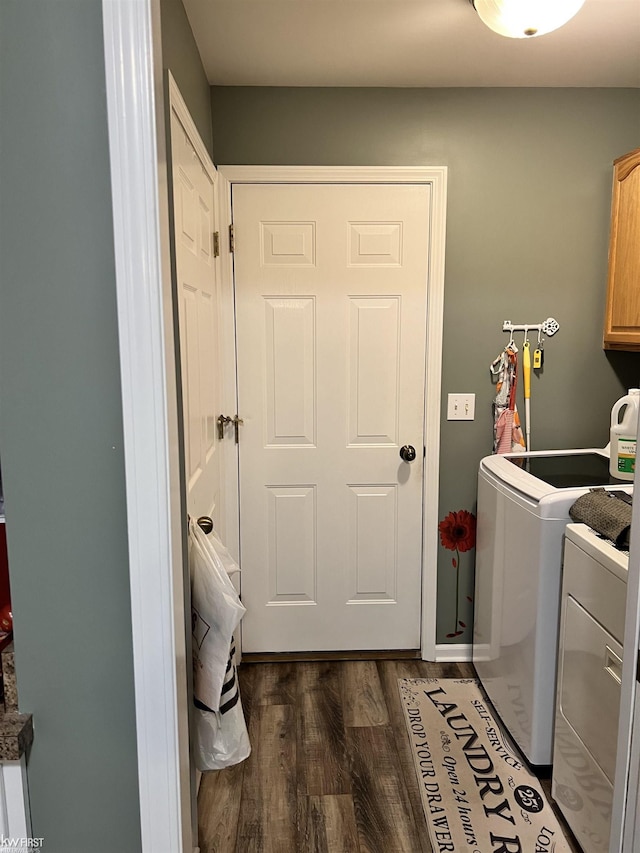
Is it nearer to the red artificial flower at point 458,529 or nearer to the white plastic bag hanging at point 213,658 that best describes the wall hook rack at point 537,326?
the red artificial flower at point 458,529

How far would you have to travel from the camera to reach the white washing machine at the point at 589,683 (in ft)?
4.83

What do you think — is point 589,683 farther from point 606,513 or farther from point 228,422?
point 228,422

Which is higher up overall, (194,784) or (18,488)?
(18,488)

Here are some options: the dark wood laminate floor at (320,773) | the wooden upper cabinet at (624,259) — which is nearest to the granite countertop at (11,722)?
the dark wood laminate floor at (320,773)

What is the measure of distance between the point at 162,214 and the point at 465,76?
1801 mm

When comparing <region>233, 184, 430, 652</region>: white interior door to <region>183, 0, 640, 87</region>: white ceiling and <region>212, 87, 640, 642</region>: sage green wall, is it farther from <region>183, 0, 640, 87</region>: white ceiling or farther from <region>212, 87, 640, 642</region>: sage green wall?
<region>183, 0, 640, 87</region>: white ceiling

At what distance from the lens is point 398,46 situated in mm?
2006

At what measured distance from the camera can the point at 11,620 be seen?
1.11m

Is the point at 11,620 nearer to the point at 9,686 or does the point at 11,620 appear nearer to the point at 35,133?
the point at 9,686

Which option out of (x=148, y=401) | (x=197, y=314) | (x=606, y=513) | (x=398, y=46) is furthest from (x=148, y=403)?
(x=398, y=46)

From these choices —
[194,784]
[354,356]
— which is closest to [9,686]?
[194,784]

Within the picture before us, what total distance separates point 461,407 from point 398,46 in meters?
1.35

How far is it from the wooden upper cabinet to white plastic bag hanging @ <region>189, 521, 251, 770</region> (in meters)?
1.74

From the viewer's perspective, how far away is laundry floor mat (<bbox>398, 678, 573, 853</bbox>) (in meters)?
1.71
